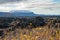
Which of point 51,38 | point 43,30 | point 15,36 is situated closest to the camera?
point 51,38

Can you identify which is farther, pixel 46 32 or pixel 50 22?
pixel 50 22

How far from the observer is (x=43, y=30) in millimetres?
6297

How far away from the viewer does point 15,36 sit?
6727 mm

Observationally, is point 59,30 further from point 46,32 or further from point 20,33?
point 20,33

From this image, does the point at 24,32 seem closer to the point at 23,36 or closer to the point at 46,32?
the point at 23,36

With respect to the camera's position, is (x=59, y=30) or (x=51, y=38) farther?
(x=59, y=30)

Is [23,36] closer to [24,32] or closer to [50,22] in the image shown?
[24,32]

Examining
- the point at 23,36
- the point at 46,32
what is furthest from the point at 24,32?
the point at 46,32

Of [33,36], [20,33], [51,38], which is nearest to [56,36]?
[51,38]

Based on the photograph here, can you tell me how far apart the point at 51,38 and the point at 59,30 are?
51 centimetres

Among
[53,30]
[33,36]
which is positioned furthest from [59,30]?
[33,36]

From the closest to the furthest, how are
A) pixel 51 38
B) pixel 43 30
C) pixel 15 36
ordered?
1. pixel 51 38
2. pixel 43 30
3. pixel 15 36

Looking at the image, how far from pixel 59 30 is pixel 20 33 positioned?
3.43ft

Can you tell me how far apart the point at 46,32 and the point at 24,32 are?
25.1 inches
